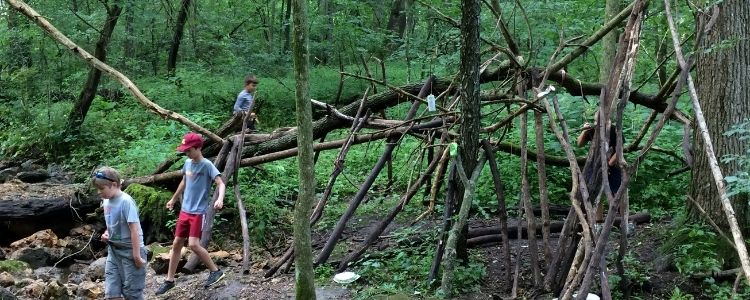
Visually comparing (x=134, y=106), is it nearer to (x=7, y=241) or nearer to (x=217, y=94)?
(x=217, y=94)

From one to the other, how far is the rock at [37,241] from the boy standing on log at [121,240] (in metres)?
4.47

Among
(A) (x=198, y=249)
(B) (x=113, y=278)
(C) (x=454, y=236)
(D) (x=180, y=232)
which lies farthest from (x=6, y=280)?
(C) (x=454, y=236)

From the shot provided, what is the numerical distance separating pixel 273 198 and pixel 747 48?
22.5ft

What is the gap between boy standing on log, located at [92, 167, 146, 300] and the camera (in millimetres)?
5340

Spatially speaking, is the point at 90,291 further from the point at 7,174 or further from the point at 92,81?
the point at 92,81

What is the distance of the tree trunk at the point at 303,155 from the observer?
500 centimetres

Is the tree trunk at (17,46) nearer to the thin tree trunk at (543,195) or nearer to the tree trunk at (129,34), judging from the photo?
the tree trunk at (129,34)

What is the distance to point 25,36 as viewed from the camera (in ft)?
55.2

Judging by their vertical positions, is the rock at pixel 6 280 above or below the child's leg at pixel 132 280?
below

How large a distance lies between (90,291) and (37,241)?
8.56 feet

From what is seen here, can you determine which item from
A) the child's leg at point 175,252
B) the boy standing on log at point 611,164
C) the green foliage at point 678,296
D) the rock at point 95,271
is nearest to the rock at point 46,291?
the rock at point 95,271

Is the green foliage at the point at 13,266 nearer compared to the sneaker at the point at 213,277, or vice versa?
the sneaker at the point at 213,277

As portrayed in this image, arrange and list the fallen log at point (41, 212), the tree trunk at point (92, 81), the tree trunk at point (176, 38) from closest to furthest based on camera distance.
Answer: the fallen log at point (41, 212) < the tree trunk at point (92, 81) < the tree trunk at point (176, 38)

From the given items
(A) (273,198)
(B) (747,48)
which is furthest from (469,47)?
(A) (273,198)
